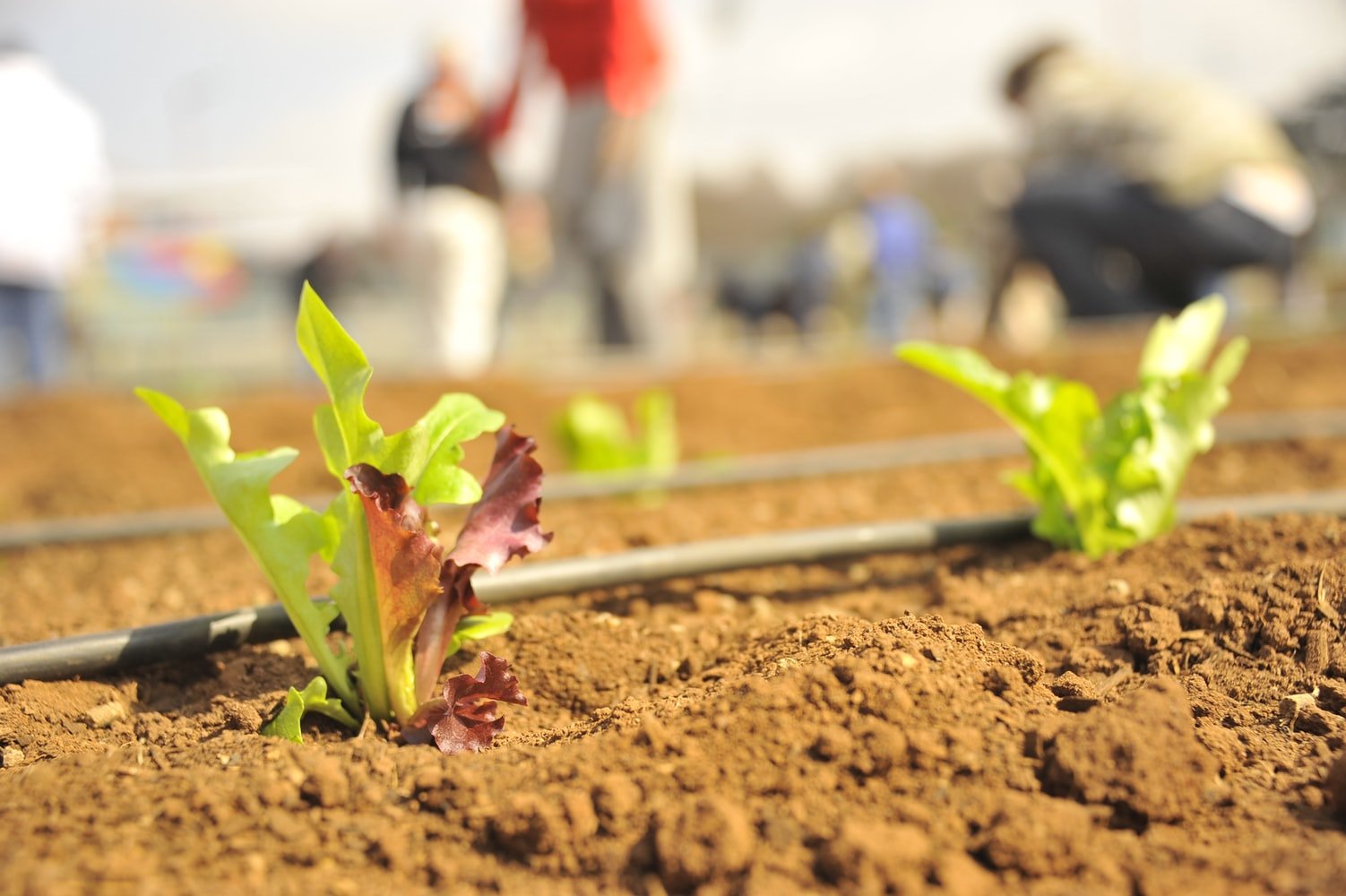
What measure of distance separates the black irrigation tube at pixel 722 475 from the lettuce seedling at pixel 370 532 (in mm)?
1564

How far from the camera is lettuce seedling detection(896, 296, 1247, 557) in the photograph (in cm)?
176

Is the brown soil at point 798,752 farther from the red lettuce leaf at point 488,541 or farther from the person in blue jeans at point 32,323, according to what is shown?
the person in blue jeans at point 32,323

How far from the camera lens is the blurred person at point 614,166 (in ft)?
19.8

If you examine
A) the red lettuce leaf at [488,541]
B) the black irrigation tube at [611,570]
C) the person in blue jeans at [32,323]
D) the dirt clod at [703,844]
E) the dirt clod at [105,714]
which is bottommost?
the person in blue jeans at [32,323]

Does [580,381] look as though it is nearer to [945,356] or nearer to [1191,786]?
[945,356]

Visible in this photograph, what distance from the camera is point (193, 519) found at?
2797 mm

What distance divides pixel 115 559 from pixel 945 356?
214 centimetres

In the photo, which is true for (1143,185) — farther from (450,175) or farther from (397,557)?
(397,557)

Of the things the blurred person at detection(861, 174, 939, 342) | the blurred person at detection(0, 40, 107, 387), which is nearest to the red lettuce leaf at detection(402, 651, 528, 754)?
the blurred person at detection(0, 40, 107, 387)

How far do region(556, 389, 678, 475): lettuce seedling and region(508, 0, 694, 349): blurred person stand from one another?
10.9ft

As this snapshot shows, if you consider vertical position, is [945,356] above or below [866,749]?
above

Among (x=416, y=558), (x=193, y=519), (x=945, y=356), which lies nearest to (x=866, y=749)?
(x=416, y=558)

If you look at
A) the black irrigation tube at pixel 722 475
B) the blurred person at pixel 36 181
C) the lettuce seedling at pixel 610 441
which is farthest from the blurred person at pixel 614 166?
the black irrigation tube at pixel 722 475

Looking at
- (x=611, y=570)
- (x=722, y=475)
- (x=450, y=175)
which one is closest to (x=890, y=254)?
(x=450, y=175)
